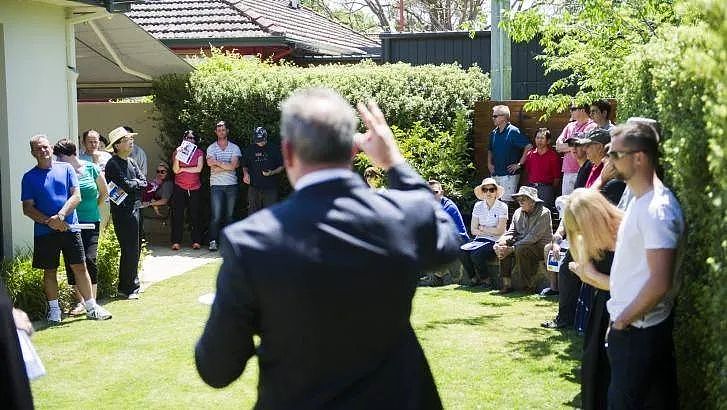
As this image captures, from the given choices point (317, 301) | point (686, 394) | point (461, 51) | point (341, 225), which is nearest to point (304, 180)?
point (341, 225)

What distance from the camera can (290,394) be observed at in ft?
9.71

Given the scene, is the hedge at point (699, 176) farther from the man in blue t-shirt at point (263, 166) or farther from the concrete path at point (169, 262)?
the man in blue t-shirt at point (263, 166)

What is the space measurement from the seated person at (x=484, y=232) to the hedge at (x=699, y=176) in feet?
20.6

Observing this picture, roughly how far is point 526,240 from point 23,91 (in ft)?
19.4

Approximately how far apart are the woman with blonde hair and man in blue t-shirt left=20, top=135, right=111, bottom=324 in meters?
5.91

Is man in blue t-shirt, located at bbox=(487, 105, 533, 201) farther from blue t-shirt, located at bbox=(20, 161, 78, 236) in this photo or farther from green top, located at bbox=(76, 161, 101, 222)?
blue t-shirt, located at bbox=(20, 161, 78, 236)

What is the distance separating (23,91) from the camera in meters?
10.5

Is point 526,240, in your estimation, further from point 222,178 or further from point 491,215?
point 222,178

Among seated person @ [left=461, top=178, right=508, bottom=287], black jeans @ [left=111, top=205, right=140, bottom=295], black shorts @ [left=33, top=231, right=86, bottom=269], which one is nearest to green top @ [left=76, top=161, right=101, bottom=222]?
black shorts @ [left=33, top=231, right=86, bottom=269]

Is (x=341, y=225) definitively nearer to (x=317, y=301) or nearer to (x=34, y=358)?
(x=317, y=301)

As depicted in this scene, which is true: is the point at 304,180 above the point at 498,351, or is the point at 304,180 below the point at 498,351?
above

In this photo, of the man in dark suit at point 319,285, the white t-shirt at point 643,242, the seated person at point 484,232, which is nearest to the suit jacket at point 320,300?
the man in dark suit at point 319,285

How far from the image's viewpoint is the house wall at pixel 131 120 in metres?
16.8

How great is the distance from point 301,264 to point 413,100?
1283cm
